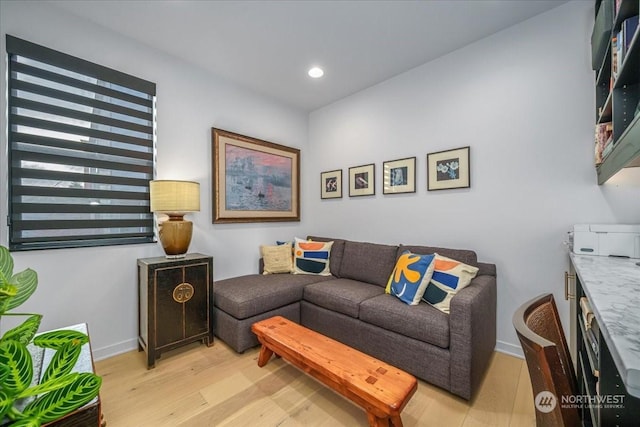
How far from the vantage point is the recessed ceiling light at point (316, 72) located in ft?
8.91

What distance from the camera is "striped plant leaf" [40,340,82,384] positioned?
66 cm

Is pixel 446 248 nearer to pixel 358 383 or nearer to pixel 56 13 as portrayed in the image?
pixel 358 383

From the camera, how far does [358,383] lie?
1.30m

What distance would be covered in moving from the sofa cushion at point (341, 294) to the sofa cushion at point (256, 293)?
0.16 m

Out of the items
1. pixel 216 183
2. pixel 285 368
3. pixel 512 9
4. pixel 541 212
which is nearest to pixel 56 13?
pixel 216 183

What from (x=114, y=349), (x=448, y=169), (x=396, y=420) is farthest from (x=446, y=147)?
(x=114, y=349)

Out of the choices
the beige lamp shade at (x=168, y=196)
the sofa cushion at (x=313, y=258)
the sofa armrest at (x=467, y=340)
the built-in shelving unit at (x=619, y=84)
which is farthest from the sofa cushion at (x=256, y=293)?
the built-in shelving unit at (x=619, y=84)

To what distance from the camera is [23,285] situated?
0.76m

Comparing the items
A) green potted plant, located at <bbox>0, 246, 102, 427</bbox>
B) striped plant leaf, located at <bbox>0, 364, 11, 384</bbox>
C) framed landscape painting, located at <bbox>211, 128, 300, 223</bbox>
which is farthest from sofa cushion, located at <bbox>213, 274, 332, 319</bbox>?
striped plant leaf, located at <bbox>0, 364, 11, 384</bbox>

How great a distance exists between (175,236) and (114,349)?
1.04 metres

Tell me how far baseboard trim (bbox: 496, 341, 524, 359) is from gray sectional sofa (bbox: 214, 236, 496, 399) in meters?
0.11

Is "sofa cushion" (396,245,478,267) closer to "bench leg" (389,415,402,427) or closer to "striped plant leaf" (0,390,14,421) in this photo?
"bench leg" (389,415,402,427)

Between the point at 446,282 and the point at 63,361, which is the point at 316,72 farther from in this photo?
the point at 63,361

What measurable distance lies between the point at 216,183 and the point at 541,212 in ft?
9.56
